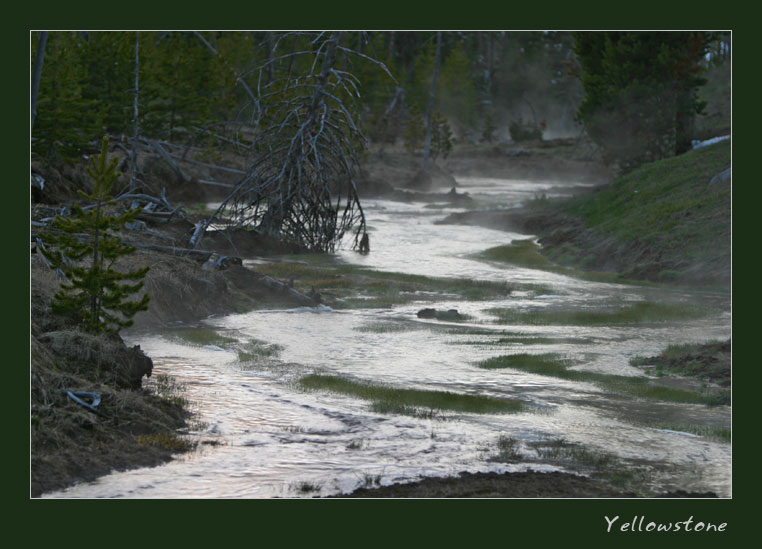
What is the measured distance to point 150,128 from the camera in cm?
3966

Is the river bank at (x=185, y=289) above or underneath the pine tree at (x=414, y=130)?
underneath

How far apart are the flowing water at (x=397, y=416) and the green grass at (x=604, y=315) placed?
59 cm

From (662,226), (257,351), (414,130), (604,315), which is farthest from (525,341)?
(414,130)

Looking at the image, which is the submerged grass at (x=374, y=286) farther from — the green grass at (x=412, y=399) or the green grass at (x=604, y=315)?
the green grass at (x=412, y=399)

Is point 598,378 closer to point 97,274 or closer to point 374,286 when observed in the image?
point 97,274

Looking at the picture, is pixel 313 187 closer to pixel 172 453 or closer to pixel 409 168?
pixel 172 453

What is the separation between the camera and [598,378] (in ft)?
55.5

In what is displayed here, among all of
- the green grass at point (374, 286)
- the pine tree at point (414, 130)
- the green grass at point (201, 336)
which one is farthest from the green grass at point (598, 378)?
the pine tree at point (414, 130)

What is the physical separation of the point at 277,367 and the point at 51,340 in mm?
4947

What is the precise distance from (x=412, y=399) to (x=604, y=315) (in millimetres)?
10012

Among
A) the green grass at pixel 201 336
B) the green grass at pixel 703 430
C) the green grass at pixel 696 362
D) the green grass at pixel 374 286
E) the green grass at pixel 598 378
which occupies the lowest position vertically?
the green grass at pixel 703 430

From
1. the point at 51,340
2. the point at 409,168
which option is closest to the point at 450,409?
the point at 51,340

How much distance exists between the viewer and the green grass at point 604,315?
75.9 ft

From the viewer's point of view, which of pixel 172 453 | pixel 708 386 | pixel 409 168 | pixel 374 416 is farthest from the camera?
pixel 409 168
